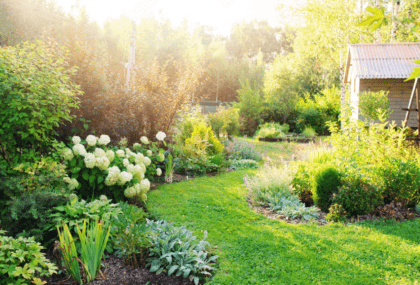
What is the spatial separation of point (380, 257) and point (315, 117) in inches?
555

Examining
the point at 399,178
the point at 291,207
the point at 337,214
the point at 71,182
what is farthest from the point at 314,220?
the point at 71,182

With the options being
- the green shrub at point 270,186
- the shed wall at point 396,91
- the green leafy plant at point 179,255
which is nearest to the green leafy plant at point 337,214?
the green shrub at point 270,186

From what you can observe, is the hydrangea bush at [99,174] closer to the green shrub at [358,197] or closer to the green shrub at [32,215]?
the green shrub at [32,215]

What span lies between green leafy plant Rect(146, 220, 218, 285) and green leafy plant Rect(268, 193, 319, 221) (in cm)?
187

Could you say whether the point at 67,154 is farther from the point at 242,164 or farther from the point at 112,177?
the point at 242,164

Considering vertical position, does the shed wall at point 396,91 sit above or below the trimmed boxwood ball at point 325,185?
above

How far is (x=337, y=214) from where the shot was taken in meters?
4.32

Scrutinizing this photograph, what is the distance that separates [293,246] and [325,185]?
1493 mm

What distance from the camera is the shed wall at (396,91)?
35.9 ft

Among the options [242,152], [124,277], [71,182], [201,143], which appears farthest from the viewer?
[242,152]

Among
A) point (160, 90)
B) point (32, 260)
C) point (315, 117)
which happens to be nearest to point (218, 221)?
point (32, 260)

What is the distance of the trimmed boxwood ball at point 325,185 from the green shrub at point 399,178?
0.69m

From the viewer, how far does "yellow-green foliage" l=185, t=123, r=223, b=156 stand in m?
7.31

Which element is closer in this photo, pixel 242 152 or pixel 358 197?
pixel 358 197
